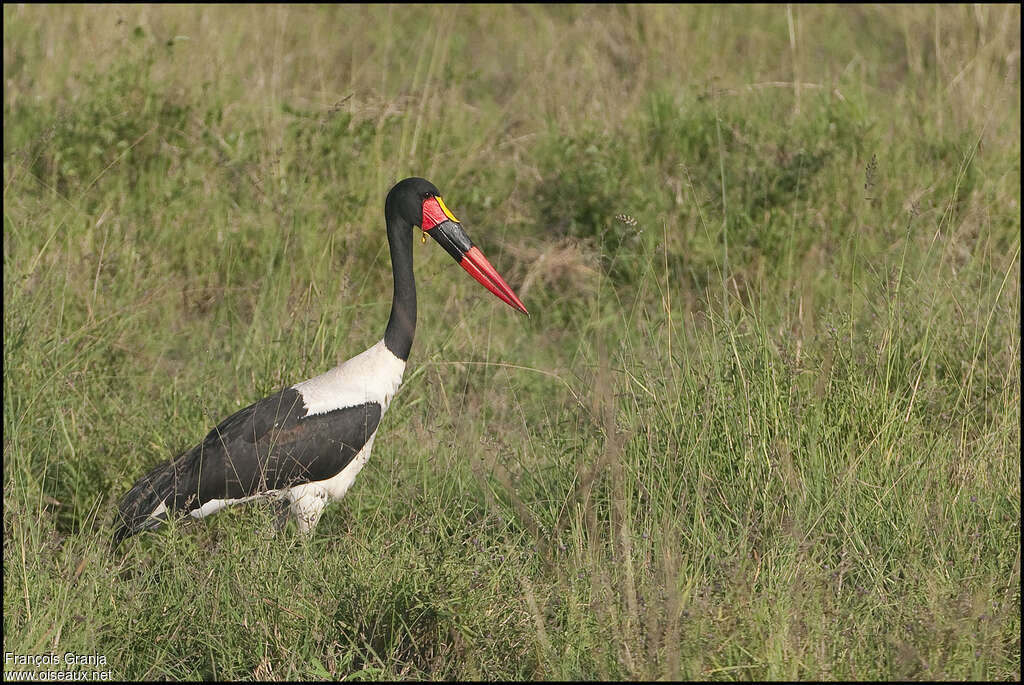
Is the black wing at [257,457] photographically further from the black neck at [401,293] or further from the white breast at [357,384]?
the black neck at [401,293]

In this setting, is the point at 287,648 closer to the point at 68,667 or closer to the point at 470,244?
the point at 68,667

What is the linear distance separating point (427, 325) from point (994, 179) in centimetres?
218

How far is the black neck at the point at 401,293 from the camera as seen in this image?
3.73 metres

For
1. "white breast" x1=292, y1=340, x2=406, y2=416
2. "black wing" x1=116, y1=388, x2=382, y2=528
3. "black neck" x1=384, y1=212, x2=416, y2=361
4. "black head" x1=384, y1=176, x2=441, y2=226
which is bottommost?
"black wing" x1=116, y1=388, x2=382, y2=528

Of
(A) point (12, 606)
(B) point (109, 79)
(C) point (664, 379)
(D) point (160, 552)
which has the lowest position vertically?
(D) point (160, 552)

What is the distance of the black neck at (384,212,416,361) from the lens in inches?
147

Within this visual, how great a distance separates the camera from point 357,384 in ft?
12.0

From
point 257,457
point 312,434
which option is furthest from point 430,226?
point 257,457

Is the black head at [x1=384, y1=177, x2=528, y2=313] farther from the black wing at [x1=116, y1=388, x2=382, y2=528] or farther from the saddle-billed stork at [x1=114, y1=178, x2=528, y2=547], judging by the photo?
the black wing at [x1=116, y1=388, x2=382, y2=528]

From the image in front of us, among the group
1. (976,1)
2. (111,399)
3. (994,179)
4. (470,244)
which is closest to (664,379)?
(470,244)

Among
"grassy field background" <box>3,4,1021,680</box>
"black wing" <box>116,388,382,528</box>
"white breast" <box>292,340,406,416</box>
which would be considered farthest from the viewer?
"white breast" <box>292,340,406,416</box>

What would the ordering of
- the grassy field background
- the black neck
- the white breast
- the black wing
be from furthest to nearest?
the black neck, the white breast, the black wing, the grassy field background

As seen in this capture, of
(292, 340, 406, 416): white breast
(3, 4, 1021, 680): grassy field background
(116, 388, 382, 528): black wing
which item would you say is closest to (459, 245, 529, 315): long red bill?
(3, 4, 1021, 680): grassy field background

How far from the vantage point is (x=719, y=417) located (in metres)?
3.16
